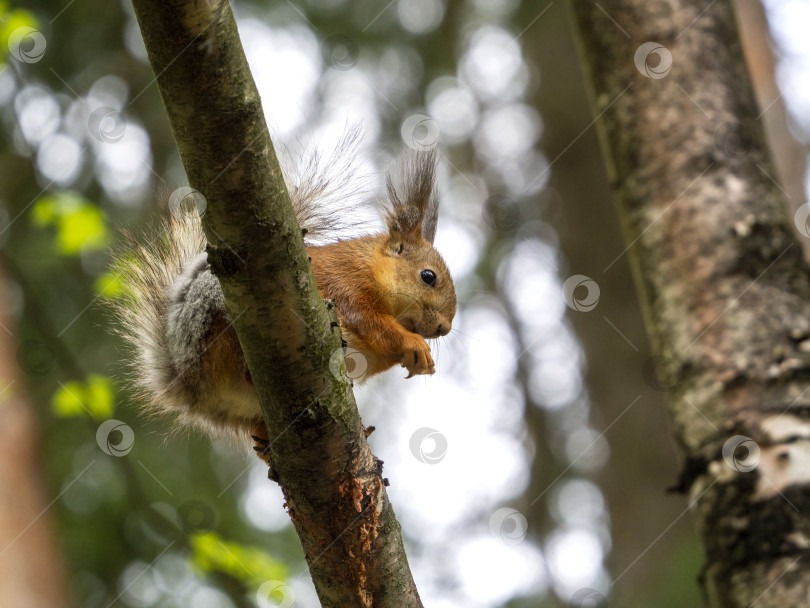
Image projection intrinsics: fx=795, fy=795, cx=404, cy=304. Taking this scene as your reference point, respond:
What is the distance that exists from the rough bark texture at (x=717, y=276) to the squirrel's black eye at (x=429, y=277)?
27.8 inches

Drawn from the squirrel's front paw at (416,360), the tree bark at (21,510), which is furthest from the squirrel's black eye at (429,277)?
the tree bark at (21,510)

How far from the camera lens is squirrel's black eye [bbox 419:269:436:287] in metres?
2.85

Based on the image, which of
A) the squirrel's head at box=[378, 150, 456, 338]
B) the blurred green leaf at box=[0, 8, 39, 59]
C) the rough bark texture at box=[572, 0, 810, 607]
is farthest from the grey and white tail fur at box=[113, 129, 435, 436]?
the blurred green leaf at box=[0, 8, 39, 59]

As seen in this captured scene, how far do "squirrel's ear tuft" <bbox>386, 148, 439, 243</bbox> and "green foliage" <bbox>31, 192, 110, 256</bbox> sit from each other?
122 cm

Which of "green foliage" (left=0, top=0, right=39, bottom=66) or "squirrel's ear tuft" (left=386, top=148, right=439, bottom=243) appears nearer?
"squirrel's ear tuft" (left=386, top=148, right=439, bottom=243)

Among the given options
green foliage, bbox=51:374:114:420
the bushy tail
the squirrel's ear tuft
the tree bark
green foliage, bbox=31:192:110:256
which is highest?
the squirrel's ear tuft

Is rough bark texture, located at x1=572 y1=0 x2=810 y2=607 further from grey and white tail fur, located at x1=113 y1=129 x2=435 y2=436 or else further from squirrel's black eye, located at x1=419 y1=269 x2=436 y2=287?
grey and white tail fur, located at x1=113 y1=129 x2=435 y2=436

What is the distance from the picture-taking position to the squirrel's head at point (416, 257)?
2758mm

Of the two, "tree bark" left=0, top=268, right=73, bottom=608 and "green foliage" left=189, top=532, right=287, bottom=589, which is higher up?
"green foliage" left=189, top=532, right=287, bottom=589

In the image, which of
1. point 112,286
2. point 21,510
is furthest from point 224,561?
point 21,510

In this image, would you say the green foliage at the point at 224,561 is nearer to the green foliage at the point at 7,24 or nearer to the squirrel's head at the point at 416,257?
the squirrel's head at the point at 416,257

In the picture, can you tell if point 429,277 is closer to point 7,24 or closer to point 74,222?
point 74,222

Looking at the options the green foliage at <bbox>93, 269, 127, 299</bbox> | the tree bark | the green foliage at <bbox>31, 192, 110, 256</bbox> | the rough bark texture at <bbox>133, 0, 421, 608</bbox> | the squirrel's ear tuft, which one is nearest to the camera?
the rough bark texture at <bbox>133, 0, 421, 608</bbox>

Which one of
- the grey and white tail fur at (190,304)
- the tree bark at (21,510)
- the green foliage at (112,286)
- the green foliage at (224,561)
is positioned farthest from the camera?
the tree bark at (21,510)
